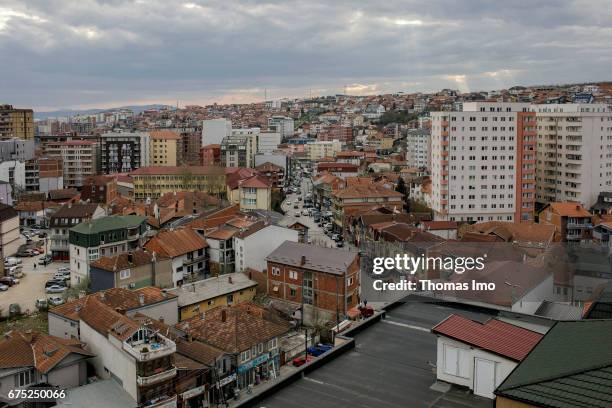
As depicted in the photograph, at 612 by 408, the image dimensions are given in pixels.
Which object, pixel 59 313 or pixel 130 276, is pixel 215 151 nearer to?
pixel 130 276

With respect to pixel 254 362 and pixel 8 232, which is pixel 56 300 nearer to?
pixel 254 362

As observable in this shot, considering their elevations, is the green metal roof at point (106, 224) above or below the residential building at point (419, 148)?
below

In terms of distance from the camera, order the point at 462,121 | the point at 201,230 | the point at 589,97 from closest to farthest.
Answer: the point at 201,230
the point at 462,121
the point at 589,97

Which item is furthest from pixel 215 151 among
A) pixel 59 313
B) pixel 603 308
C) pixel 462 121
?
pixel 603 308

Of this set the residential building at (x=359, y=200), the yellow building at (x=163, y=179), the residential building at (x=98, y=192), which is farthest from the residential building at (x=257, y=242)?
the yellow building at (x=163, y=179)

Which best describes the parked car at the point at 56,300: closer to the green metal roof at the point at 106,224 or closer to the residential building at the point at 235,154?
the green metal roof at the point at 106,224

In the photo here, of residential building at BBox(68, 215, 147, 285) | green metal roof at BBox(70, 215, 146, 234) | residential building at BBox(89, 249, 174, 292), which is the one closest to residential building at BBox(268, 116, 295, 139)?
green metal roof at BBox(70, 215, 146, 234)
